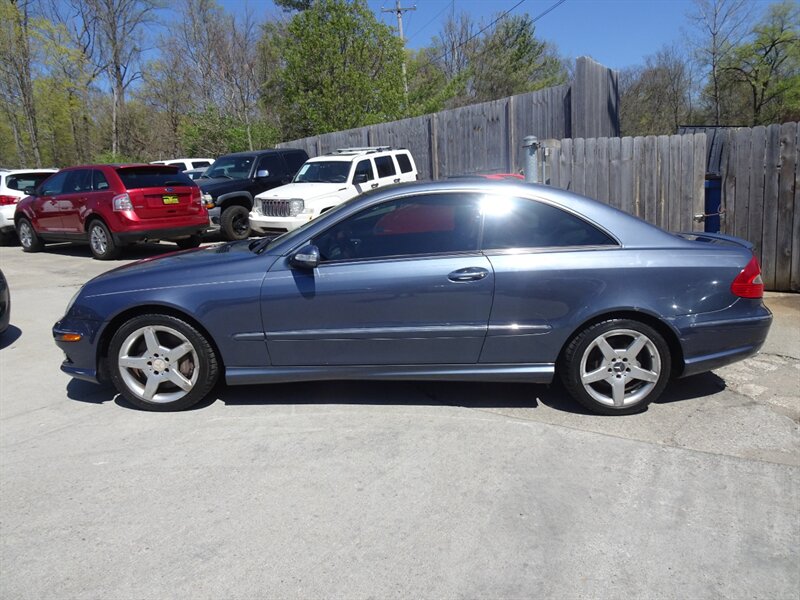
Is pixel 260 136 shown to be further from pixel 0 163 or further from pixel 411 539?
pixel 411 539

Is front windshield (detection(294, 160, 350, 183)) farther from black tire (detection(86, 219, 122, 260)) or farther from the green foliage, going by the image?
the green foliage

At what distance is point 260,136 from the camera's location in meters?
26.8

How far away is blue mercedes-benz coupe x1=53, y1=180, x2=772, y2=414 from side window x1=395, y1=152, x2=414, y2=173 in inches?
356

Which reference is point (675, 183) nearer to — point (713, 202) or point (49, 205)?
point (713, 202)

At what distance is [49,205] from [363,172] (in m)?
6.10

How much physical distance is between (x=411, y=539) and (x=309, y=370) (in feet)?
5.31

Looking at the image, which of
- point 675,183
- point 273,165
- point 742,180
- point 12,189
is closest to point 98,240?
point 273,165

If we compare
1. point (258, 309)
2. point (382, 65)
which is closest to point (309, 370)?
point (258, 309)

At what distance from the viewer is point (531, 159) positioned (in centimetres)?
794

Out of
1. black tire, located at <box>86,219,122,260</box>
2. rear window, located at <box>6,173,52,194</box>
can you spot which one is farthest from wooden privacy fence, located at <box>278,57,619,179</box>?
rear window, located at <box>6,173,52,194</box>

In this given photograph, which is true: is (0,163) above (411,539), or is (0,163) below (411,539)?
above

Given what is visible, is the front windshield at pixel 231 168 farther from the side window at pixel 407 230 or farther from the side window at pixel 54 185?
the side window at pixel 407 230

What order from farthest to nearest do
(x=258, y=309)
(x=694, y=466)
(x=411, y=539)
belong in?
1. (x=258, y=309)
2. (x=694, y=466)
3. (x=411, y=539)

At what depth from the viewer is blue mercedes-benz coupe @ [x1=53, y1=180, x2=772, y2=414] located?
409cm
